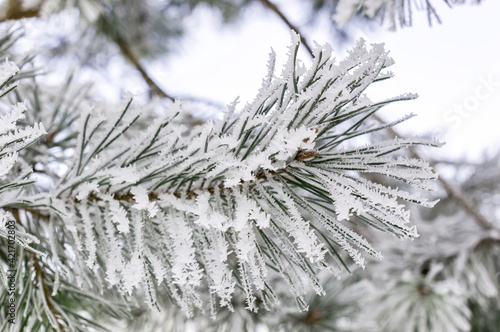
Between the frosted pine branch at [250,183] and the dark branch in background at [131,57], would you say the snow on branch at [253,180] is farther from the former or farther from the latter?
the dark branch in background at [131,57]

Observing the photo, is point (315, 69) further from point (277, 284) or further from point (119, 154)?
point (277, 284)

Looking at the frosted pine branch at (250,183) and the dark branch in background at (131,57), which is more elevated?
the dark branch in background at (131,57)

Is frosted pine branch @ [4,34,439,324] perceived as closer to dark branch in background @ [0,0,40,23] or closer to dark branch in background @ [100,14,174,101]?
dark branch in background @ [0,0,40,23]

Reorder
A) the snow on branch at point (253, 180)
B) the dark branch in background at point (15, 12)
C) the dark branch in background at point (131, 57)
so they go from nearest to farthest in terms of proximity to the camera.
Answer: the snow on branch at point (253, 180)
the dark branch in background at point (15, 12)
the dark branch in background at point (131, 57)

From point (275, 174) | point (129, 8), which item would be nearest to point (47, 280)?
point (275, 174)

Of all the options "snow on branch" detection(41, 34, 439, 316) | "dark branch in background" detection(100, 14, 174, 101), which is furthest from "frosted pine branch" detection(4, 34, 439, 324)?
"dark branch in background" detection(100, 14, 174, 101)

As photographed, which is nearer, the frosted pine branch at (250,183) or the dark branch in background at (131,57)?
the frosted pine branch at (250,183)

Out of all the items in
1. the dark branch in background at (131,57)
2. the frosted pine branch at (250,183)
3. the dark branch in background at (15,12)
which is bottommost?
the frosted pine branch at (250,183)

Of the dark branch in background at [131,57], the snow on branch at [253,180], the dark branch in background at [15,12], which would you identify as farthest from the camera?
the dark branch in background at [131,57]

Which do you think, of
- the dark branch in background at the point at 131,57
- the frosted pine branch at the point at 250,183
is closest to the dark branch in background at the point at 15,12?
the dark branch in background at the point at 131,57
